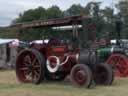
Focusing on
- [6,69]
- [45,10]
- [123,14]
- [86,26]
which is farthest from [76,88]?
[45,10]

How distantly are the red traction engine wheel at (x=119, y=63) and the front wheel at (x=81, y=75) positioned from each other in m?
4.35

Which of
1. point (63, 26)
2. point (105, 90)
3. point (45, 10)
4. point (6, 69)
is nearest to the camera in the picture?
point (105, 90)

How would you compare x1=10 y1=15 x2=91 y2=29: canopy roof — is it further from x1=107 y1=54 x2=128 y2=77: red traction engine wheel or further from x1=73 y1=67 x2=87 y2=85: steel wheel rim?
x1=107 y1=54 x2=128 y2=77: red traction engine wheel

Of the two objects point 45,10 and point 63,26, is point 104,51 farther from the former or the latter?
point 45,10

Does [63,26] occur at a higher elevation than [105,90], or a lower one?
higher

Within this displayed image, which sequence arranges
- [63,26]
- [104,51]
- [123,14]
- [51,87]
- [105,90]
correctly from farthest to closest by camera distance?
[123,14] → [104,51] → [63,26] → [51,87] → [105,90]

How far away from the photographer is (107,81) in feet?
42.3

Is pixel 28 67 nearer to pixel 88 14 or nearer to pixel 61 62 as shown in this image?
pixel 61 62

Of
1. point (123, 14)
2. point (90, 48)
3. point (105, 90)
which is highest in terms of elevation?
point (123, 14)

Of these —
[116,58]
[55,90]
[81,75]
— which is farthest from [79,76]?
[116,58]

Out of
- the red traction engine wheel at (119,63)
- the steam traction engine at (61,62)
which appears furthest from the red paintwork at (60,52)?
the red traction engine wheel at (119,63)

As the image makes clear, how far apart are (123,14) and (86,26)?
33989 mm

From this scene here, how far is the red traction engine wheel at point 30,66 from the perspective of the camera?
12828mm

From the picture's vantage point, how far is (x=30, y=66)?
1334cm
